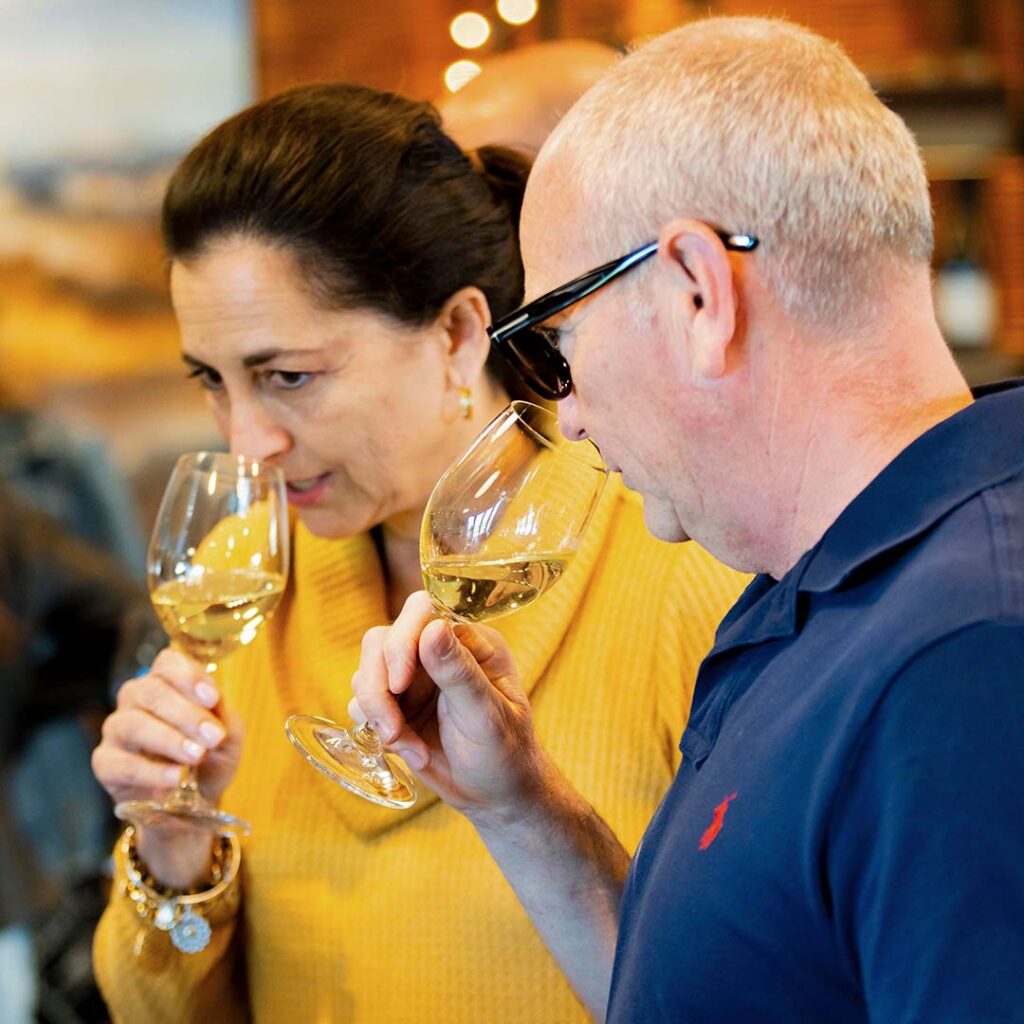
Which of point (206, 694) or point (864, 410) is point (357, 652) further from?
point (864, 410)

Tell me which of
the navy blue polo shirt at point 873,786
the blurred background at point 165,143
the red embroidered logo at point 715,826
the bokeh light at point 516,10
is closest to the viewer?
the navy blue polo shirt at point 873,786

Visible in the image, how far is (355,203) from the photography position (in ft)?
5.32

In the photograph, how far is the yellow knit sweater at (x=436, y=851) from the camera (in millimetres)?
1520

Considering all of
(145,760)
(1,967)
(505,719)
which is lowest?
(1,967)

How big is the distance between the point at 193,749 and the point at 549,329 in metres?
0.66

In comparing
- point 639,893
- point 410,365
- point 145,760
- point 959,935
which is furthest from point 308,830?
point 959,935

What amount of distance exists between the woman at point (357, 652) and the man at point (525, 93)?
2.66ft

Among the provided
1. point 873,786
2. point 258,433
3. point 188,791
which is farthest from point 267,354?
point 873,786

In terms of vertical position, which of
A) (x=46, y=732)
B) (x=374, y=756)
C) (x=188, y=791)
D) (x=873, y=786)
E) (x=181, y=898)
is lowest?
(x=46, y=732)

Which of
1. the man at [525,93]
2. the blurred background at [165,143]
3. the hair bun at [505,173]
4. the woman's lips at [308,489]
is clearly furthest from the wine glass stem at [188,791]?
the blurred background at [165,143]

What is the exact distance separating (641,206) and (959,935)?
50cm

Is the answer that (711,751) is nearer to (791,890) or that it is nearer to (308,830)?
(791,890)

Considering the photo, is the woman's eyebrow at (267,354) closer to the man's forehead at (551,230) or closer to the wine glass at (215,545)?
the wine glass at (215,545)

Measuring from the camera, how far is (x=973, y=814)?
748 mm
